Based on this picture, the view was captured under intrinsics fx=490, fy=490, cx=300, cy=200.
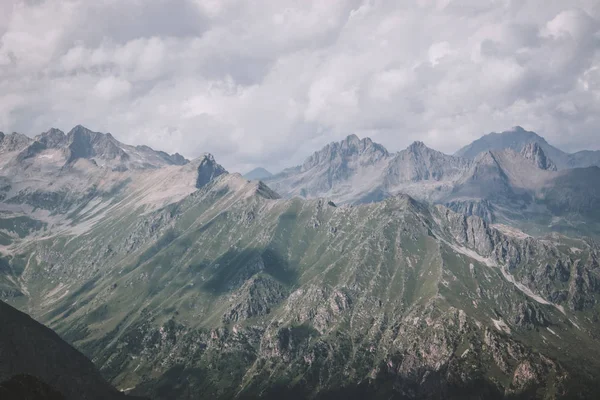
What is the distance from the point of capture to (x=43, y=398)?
406 feet

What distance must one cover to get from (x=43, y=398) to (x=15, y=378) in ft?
48.1

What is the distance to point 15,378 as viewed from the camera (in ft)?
433

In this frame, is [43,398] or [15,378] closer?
[43,398]
